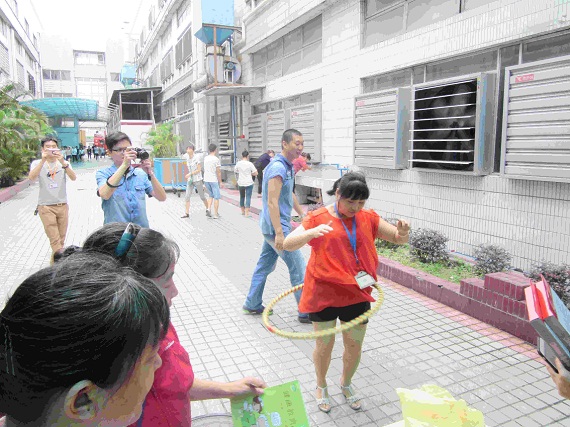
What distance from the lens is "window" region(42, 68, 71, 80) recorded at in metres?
66.4

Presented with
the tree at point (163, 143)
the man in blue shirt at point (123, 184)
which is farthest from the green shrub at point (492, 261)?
the tree at point (163, 143)

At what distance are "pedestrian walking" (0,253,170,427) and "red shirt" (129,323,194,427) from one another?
43 centimetres

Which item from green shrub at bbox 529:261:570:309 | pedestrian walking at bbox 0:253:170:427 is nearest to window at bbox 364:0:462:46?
green shrub at bbox 529:261:570:309

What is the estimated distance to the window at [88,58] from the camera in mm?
70812

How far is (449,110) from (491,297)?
11.5 feet

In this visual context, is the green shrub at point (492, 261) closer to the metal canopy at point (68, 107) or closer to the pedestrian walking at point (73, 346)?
the pedestrian walking at point (73, 346)

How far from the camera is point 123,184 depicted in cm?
434

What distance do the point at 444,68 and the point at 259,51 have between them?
32.2 feet

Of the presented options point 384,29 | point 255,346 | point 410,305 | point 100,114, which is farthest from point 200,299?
point 100,114

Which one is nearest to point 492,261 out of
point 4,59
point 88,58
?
point 4,59

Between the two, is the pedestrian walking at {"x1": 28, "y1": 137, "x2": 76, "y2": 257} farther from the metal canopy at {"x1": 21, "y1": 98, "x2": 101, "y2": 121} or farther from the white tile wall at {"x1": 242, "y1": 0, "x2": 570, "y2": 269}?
the metal canopy at {"x1": 21, "y1": 98, "x2": 101, "y2": 121}

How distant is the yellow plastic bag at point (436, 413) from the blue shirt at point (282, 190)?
118 inches

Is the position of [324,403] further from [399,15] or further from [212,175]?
[212,175]

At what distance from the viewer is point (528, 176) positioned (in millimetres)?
5844
